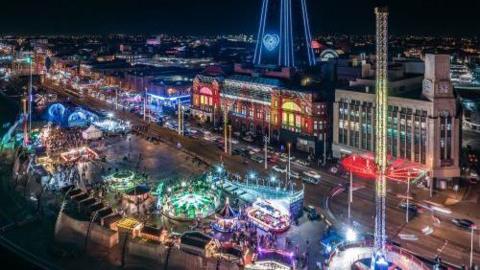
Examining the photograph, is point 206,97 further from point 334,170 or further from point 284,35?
point 334,170

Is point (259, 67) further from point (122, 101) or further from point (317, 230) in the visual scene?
point (317, 230)

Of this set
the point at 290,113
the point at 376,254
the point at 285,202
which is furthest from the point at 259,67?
the point at 376,254

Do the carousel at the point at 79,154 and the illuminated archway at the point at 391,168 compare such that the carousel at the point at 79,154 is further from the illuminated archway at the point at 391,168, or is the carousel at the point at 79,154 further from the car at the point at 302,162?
the illuminated archway at the point at 391,168

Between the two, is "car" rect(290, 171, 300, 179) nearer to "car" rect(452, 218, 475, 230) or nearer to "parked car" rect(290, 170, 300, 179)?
"parked car" rect(290, 170, 300, 179)

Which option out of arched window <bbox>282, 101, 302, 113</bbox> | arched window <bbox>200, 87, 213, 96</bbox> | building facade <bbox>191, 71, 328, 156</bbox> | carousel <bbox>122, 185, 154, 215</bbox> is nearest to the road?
building facade <bbox>191, 71, 328, 156</bbox>

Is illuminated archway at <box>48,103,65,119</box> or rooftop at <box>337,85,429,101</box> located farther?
illuminated archway at <box>48,103,65,119</box>

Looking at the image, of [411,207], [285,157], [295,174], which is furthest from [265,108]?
[411,207]
